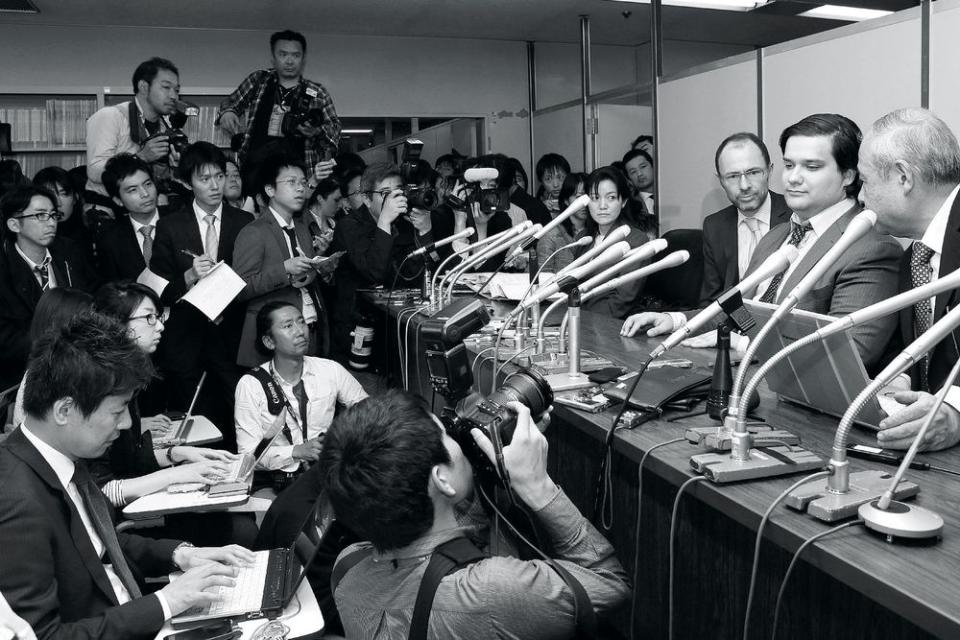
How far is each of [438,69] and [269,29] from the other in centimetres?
147

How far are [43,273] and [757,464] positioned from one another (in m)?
3.13

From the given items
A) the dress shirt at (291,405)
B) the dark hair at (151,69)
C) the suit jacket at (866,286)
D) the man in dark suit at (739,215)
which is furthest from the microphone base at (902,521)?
the dark hair at (151,69)

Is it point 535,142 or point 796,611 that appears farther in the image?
point 535,142

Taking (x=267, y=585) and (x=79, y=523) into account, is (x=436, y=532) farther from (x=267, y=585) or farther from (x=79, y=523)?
(x=79, y=523)

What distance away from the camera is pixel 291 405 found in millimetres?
2916

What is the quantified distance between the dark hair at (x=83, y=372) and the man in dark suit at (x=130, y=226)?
2158 mm

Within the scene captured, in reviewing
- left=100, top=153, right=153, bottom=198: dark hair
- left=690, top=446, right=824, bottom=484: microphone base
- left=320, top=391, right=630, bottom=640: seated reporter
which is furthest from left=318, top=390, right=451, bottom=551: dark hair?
left=100, top=153, right=153, bottom=198: dark hair

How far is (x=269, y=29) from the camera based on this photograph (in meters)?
6.85

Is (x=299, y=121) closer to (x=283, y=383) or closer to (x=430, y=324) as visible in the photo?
(x=283, y=383)

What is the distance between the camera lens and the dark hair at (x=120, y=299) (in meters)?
2.69

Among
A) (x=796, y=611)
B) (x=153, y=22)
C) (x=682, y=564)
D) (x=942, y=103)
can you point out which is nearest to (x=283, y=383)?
(x=682, y=564)

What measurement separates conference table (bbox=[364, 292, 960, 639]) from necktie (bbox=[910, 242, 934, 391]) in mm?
301

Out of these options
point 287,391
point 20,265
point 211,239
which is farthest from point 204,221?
point 287,391

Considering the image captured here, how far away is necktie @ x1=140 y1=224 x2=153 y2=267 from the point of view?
3.80 m
